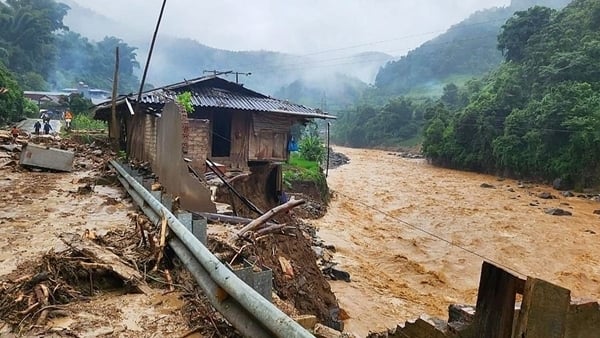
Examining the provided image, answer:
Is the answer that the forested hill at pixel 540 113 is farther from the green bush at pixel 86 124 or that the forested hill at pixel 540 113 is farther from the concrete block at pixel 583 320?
the green bush at pixel 86 124

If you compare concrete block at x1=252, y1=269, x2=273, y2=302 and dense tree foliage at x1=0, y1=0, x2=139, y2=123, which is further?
dense tree foliage at x1=0, y1=0, x2=139, y2=123

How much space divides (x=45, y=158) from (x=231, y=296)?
9.93 m

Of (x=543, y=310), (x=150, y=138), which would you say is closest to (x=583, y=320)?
(x=543, y=310)

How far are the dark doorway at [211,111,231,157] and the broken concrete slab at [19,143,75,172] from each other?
197 inches

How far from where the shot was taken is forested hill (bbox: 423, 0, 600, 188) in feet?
83.8

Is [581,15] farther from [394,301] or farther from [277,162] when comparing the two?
[394,301]

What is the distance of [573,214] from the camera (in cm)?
2008

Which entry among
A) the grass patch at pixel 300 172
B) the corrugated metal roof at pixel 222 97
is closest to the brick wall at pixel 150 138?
the corrugated metal roof at pixel 222 97

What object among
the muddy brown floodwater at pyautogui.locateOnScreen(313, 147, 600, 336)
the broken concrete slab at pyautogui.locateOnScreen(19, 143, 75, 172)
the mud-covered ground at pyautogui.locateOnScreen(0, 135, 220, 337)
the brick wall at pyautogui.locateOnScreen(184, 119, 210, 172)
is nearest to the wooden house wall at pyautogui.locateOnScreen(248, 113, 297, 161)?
the muddy brown floodwater at pyautogui.locateOnScreen(313, 147, 600, 336)

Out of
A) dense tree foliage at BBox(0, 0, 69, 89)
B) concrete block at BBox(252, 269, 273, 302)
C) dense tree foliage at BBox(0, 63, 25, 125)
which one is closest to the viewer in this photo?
concrete block at BBox(252, 269, 273, 302)

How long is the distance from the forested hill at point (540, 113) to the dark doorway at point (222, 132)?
20445 millimetres

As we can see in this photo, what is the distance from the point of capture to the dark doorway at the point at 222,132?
48.3ft

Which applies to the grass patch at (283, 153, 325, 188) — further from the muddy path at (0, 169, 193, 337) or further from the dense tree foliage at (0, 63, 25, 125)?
the dense tree foliage at (0, 63, 25, 125)

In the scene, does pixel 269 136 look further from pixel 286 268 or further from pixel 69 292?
pixel 69 292
